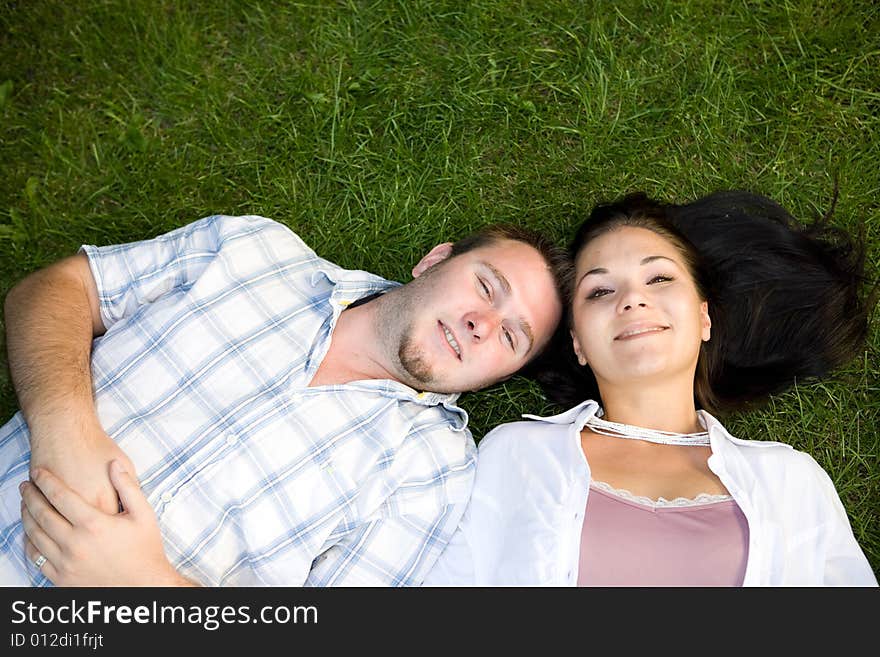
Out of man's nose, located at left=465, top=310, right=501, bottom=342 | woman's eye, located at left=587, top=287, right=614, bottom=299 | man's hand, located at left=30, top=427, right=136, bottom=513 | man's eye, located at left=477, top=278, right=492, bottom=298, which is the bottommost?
man's hand, located at left=30, top=427, right=136, bottom=513

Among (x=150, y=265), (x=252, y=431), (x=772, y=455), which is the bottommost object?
(x=772, y=455)

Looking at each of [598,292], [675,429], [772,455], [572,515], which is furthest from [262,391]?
[772,455]

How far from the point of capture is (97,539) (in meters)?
2.95

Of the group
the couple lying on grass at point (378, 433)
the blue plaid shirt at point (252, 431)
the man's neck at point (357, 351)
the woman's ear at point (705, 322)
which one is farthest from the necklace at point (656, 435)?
Answer: the man's neck at point (357, 351)

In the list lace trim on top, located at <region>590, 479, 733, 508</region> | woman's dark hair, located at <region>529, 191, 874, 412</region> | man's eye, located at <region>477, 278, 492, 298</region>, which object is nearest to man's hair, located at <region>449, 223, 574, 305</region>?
man's eye, located at <region>477, 278, 492, 298</region>

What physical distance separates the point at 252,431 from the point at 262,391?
0.63 feet

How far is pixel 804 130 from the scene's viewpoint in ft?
14.3

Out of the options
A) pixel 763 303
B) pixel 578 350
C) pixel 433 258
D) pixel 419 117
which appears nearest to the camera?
pixel 578 350

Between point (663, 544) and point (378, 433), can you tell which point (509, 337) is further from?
point (663, 544)

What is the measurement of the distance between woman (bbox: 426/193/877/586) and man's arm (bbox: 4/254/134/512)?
4.97ft

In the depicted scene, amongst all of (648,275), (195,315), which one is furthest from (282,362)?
(648,275)

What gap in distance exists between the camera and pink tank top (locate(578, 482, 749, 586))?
306 cm

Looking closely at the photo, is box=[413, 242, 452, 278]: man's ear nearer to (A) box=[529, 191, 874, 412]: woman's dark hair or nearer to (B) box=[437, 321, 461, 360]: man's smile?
(B) box=[437, 321, 461, 360]: man's smile

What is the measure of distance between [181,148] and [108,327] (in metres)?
1.34
